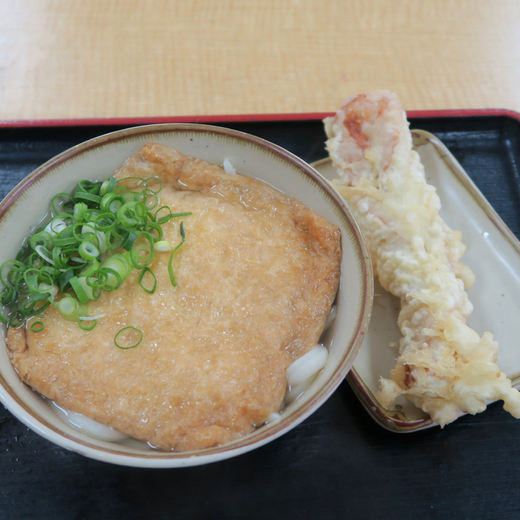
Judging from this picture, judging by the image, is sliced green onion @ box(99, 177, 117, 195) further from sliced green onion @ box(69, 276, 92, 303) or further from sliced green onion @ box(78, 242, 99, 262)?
sliced green onion @ box(69, 276, 92, 303)

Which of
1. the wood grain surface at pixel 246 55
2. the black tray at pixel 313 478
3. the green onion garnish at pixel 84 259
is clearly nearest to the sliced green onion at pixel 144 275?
the green onion garnish at pixel 84 259

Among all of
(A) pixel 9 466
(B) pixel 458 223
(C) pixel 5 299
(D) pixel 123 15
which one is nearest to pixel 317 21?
(D) pixel 123 15

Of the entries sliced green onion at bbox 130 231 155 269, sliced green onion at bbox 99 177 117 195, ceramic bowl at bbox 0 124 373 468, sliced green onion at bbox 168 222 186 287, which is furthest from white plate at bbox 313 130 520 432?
sliced green onion at bbox 99 177 117 195

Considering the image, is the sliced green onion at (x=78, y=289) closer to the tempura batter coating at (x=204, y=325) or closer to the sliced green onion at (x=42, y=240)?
the tempura batter coating at (x=204, y=325)

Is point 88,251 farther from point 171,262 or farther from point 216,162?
point 216,162

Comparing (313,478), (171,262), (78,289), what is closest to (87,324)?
Result: (78,289)
